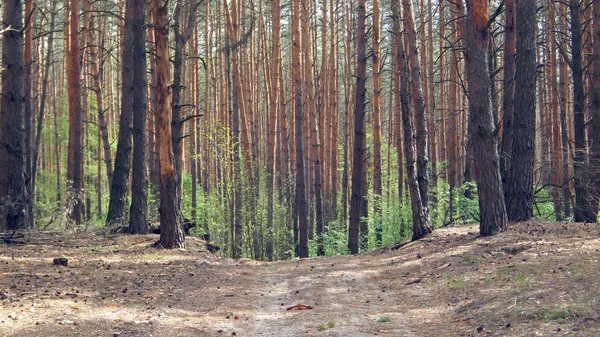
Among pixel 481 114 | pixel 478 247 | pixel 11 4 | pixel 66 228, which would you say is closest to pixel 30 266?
pixel 66 228

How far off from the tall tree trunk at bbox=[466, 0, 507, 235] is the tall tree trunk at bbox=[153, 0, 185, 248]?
6.34 metres

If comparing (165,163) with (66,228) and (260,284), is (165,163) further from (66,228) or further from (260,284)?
(260,284)

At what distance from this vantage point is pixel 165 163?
12555 mm

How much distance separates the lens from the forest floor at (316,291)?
6230 millimetres

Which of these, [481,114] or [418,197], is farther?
[418,197]

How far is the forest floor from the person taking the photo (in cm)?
623

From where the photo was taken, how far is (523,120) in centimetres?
1262

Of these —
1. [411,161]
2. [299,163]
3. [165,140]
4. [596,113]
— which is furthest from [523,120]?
[299,163]

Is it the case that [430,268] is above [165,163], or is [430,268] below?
below

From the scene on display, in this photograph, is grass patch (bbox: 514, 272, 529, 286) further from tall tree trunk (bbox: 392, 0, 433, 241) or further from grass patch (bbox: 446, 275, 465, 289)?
tall tree trunk (bbox: 392, 0, 433, 241)

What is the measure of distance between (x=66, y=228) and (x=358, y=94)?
30.3ft

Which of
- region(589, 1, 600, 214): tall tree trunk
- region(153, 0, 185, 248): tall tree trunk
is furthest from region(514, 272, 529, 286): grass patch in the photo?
region(153, 0, 185, 248): tall tree trunk

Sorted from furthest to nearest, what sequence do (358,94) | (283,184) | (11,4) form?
(283,184)
(358,94)
(11,4)

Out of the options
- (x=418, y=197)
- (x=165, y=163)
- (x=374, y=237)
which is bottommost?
(x=374, y=237)
